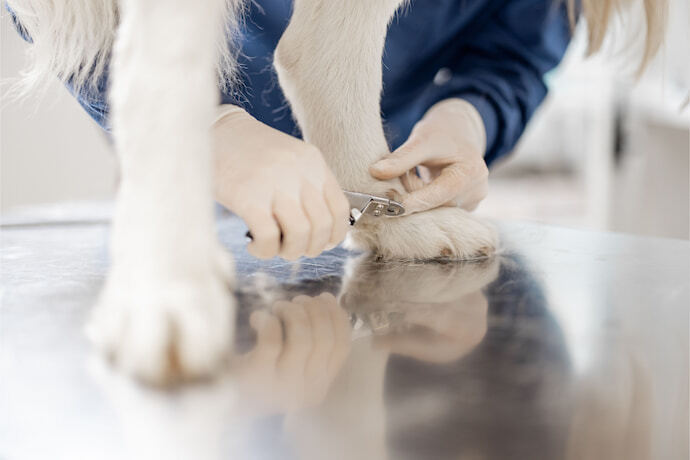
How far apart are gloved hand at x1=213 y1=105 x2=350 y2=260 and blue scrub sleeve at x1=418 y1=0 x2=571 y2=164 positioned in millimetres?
499

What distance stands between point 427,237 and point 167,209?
0.37 metres

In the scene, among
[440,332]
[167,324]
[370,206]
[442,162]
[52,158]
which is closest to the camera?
[167,324]

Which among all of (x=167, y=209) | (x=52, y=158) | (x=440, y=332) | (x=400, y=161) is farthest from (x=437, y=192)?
(x=52, y=158)

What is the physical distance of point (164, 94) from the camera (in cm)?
32

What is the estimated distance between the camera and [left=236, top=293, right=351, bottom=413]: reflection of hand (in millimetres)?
310

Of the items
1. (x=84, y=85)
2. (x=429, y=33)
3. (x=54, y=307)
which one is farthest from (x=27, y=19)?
(x=429, y=33)

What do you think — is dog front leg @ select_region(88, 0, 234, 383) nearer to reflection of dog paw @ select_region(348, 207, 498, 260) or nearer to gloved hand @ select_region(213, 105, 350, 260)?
gloved hand @ select_region(213, 105, 350, 260)

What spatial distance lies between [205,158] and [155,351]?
0.09m

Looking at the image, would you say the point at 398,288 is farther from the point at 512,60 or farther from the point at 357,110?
the point at 512,60

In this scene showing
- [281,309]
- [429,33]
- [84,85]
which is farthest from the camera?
[429,33]

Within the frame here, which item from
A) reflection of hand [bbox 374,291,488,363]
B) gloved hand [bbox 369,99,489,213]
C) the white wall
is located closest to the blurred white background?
the white wall

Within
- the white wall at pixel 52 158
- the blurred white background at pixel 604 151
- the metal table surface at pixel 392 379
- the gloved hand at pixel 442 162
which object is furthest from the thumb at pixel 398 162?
the white wall at pixel 52 158

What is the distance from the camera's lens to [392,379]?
329 mm

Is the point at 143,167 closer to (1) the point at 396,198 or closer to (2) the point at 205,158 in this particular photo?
(2) the point at 205,158
